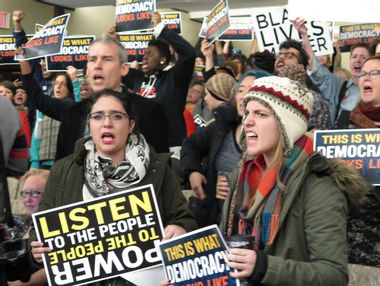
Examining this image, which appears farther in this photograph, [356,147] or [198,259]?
[356,147]

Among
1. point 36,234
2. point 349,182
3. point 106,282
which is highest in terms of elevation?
point 349,182

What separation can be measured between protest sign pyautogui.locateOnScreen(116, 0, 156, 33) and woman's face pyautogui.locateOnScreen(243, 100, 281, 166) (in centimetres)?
472

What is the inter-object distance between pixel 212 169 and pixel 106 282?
142cm

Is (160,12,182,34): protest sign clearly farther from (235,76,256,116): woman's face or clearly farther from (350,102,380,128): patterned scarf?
(350,102,380,128): patterned scarf

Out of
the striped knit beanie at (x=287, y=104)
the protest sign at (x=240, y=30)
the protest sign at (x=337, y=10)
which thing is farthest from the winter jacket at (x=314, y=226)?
the protest sign at (x=240, y=30)

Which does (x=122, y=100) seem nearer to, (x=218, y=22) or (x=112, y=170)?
(x=112, y=170)

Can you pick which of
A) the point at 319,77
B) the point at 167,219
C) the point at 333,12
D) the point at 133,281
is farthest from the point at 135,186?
the point at 319,77

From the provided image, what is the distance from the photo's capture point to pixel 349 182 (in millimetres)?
2562

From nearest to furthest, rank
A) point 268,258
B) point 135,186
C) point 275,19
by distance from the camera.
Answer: point 268,258
point 135,186
point 275,19

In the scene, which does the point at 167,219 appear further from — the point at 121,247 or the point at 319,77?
the point at 319,77

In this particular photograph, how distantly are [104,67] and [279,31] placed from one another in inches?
153

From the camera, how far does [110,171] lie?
10.7 ft

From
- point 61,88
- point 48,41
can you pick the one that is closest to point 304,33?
point 61,88

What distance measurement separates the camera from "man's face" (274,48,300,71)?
19.7ft
